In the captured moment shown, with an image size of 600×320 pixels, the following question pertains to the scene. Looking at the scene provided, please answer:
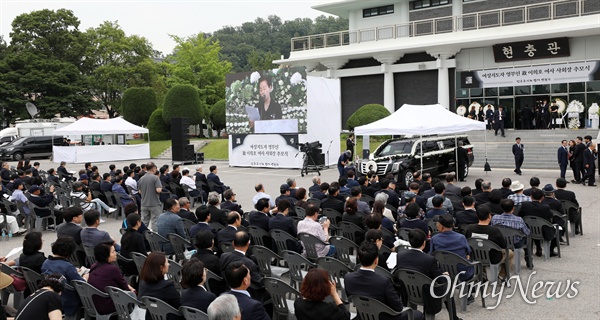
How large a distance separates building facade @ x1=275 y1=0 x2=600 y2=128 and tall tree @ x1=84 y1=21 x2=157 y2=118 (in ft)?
82.3

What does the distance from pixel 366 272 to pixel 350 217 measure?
12.0ft

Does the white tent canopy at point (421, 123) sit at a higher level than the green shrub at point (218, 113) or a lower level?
lower

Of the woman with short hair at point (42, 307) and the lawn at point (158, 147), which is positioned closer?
the woman with short hair at point (42, 307)

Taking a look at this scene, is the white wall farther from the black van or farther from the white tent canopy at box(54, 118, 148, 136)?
the black van

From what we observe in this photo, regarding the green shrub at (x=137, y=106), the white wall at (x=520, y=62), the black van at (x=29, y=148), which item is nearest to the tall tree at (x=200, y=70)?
the green shrub at (x=137, y=106)

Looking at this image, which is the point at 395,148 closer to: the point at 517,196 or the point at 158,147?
the point at 517,196

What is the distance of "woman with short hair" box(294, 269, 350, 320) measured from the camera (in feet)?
13.9

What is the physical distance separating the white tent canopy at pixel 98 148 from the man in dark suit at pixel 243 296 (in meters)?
28.6

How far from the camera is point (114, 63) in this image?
59.4 meters

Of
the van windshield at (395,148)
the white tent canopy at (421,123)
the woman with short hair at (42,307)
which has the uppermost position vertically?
the white tent canopy at (421,123)

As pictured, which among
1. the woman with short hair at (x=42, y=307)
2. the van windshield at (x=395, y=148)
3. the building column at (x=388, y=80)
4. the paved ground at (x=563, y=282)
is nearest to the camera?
the woman with short hair at (x=42, y=307)

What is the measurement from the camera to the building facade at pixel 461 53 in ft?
100

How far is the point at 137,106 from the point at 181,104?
6.54 metres

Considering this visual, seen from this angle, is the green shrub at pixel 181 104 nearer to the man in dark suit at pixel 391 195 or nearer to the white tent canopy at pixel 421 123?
the white tent canopy at pixel 421 123
